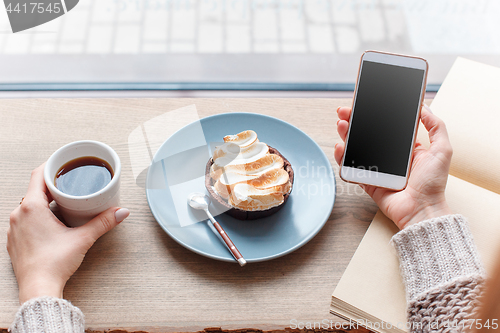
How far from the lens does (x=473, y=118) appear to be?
0.91 metres

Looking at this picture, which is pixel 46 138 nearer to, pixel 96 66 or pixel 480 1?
pixel 96 66

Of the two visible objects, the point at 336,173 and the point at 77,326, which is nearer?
the point at 77,326

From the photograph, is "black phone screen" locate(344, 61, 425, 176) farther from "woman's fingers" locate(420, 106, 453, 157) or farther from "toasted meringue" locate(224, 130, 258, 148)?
"toasted meringue" locate(224, 130, 258, 148)

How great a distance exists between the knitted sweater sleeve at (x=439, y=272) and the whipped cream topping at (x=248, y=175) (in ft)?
0.85

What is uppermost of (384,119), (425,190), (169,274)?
(384,119)

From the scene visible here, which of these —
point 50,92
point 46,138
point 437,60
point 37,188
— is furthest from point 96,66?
point 437,60

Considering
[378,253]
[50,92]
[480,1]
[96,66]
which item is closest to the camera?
[378,253]

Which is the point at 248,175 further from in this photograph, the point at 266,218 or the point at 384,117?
the point at 384,117

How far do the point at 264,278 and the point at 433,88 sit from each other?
78 centimetres

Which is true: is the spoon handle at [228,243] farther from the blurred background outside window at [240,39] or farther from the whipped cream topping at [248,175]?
the blurred background outside window at [240,39]

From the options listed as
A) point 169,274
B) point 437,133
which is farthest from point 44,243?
point 437,133

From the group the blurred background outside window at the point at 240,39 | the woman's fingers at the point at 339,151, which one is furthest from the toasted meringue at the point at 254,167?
the blurred background outside window at the point at 240,39

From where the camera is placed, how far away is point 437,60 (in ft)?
4.33

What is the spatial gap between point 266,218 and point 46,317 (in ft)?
1.41
